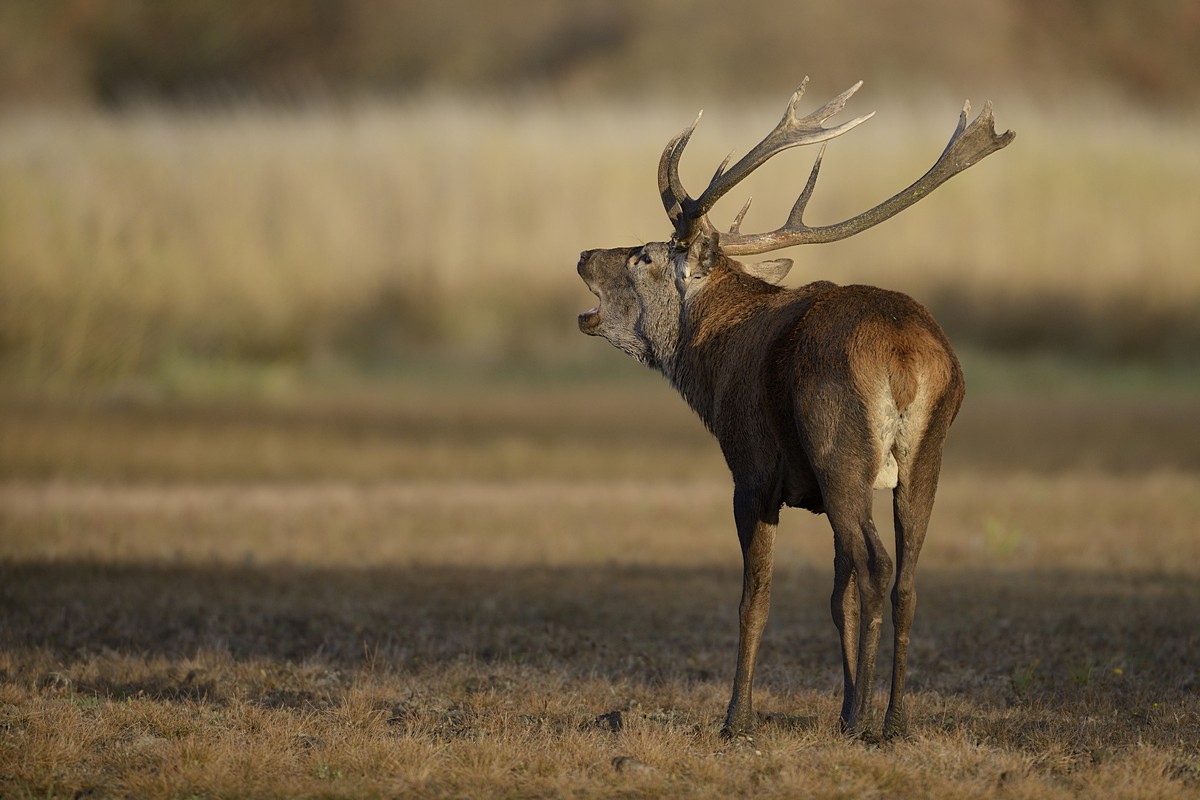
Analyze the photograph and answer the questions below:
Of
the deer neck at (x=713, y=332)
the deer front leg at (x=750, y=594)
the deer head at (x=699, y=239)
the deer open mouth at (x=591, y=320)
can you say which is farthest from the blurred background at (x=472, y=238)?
the deer front leg at (x=750, y=594)

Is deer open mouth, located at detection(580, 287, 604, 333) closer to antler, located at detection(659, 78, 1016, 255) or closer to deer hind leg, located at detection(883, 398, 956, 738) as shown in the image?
antler, located at detection(659, 78, 1016, 255)

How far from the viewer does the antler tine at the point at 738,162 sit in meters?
7.74

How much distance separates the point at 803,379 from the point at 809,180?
4.50 feet

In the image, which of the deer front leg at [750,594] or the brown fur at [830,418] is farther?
the deer front leg at [750,594]

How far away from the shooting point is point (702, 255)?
26.3 feet

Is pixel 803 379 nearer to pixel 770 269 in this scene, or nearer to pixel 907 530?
pixel 907 530

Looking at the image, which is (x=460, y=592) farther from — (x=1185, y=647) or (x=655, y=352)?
(x=1185, y=647)

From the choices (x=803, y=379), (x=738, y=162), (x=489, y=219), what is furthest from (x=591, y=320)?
(x=489, y=219)

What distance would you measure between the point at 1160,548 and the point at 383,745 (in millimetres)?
8065

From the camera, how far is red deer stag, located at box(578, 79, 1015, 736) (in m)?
6.72

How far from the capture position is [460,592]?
11.3m

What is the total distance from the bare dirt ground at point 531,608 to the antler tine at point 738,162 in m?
2.28

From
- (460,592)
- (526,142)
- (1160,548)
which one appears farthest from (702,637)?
(526,142)

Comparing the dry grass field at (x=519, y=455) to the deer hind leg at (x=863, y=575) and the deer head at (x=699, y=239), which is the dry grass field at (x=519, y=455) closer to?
the deer hind leg at (x=863, y=575)
